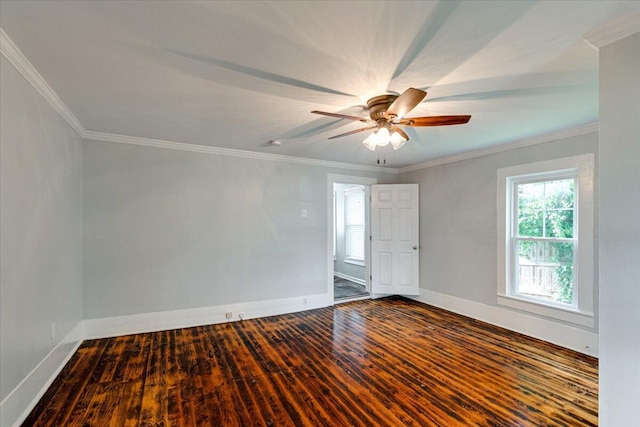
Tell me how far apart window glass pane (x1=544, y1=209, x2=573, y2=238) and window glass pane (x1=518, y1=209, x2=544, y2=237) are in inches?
3.1

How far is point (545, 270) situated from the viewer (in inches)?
147

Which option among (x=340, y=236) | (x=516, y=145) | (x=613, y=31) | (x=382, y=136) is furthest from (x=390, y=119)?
(x=340, y=236)

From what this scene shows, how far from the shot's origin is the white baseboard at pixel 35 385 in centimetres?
195

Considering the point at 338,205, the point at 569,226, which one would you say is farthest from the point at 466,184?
the point at 338,205

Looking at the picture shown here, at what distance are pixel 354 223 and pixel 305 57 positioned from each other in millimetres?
5587

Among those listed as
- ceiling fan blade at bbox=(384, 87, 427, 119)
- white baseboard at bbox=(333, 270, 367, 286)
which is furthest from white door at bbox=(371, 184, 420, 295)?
ceiling fan blade at bbox=(384, 87, 427, 119)

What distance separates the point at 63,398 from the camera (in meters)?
2.40

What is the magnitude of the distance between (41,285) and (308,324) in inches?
114

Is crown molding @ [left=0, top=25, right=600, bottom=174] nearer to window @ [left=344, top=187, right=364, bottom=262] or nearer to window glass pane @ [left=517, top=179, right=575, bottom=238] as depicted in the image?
window glass pane @ [left=517, top=179, right=575, bottom=238]

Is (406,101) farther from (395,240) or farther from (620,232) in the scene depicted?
(395,240)

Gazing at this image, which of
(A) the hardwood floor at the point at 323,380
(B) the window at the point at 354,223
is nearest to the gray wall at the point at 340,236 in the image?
(B) the window at the point at 354,223

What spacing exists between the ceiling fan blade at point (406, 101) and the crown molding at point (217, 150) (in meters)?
2.69

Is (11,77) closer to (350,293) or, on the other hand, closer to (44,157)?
(44,157)

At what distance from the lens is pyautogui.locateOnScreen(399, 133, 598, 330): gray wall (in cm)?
416
